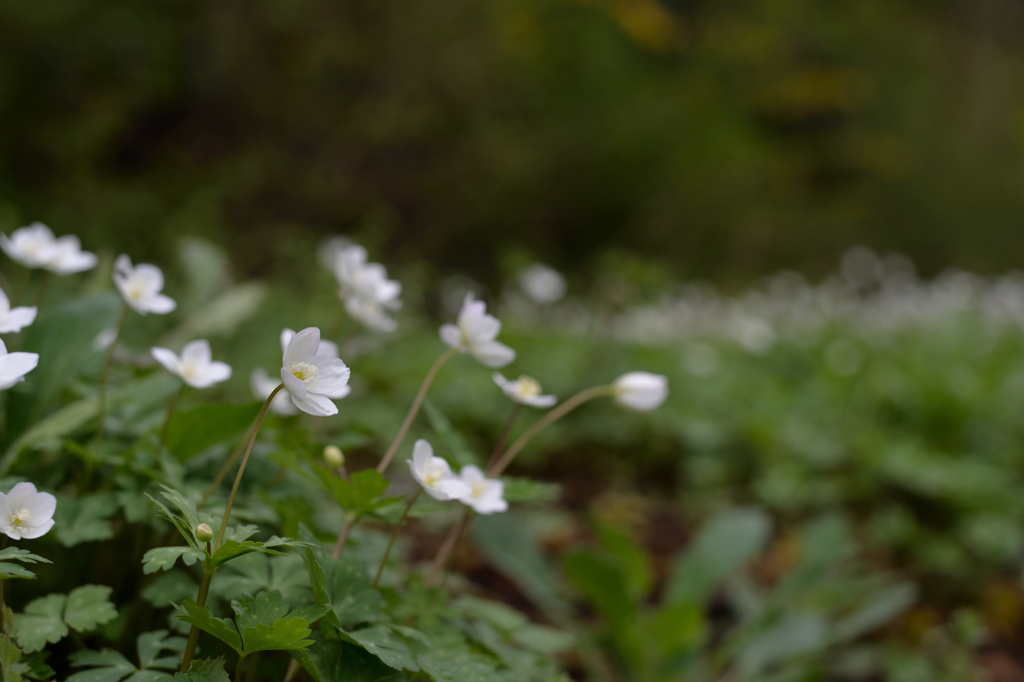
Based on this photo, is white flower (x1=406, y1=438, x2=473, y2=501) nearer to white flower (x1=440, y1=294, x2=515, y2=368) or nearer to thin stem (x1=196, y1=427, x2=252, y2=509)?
white flower (x1=440, y1=294, x2=515, y2=368)

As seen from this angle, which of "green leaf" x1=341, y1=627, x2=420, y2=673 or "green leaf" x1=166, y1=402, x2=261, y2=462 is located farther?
"green leaf" x1=166, y1=402, x2=261, y2=462

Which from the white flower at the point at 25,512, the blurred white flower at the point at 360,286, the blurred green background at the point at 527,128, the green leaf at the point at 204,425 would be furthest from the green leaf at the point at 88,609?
the blurred green background at the point at 527,128

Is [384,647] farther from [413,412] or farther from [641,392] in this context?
[641,392]

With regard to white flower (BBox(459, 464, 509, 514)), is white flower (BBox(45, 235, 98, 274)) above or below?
above

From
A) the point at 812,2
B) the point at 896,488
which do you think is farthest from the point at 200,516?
the point at 812,2

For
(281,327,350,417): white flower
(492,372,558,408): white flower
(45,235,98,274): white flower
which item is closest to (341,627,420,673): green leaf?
(281,327,350,417): white flower

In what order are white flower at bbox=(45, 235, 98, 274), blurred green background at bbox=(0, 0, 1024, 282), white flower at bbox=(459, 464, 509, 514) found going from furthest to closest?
blurred green background at bbox=(0, 0, 1024, 282), white flower at bbox=(45, 235, 98, 274), white flower at bbox=(459, 464, 509, 514)

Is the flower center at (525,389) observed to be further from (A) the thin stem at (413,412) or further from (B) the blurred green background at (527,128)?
(B) the blurred green background at (527,128)
